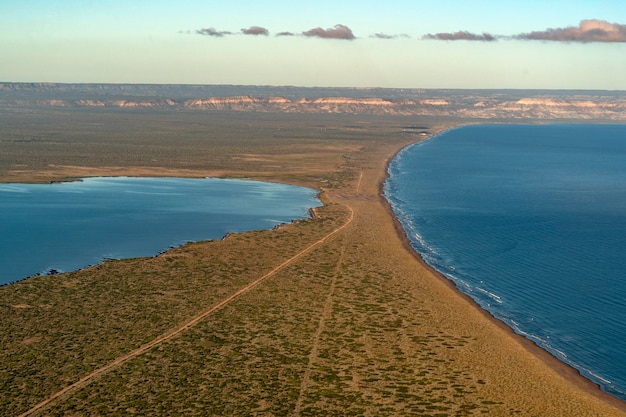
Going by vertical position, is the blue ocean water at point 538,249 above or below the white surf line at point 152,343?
below

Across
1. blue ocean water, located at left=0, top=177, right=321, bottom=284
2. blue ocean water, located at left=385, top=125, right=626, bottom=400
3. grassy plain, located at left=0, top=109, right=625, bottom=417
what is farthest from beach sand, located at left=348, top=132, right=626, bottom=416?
blue ocean water, located at left=0, top=177, right=321, bottom=284

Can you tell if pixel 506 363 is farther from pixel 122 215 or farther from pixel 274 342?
pixel 122 215

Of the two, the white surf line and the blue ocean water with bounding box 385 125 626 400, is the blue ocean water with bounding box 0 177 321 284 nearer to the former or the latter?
the white surf line

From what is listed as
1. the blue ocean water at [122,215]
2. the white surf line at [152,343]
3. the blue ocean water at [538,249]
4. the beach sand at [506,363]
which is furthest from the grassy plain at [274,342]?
the blue ocean water at [122,215]

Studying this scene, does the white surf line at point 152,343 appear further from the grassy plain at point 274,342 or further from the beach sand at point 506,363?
the beach sand at point 506,363

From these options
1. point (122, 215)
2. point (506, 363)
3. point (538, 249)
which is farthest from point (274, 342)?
point (122, 215)

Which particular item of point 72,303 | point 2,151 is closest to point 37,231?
point 72,303
